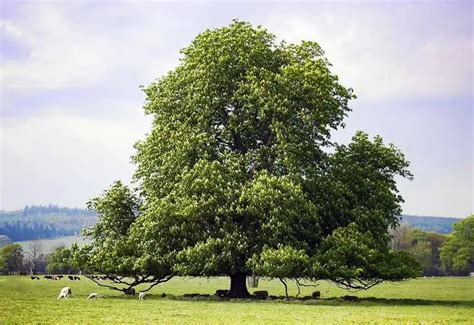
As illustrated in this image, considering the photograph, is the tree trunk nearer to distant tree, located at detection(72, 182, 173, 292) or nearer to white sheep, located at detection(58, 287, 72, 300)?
distant tree, located at detection(72, 182, 173, 292)

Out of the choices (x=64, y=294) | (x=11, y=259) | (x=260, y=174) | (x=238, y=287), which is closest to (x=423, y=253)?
(x=11, y=259)

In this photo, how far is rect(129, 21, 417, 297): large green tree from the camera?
45.9 m

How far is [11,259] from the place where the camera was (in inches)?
5276

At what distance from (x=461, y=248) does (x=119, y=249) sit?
10709cm

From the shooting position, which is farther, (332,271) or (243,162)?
(243,162)

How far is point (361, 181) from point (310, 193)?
4.33m

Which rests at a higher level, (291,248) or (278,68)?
(278,68)

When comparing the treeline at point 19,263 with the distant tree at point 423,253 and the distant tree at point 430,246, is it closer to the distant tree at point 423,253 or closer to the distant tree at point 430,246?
the distant tree at point 423,253

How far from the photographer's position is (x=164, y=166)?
50.1 meters

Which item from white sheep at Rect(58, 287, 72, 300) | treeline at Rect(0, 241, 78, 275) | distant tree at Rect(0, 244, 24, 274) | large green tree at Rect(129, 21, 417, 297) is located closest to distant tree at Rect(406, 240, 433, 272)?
treeline at Rect(0, 241, 78, 275)

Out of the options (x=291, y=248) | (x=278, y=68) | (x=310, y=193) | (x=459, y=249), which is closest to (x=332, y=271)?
(x=291, y=248)

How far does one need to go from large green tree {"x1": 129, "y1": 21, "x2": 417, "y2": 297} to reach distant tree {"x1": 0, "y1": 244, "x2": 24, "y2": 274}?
87622 mm

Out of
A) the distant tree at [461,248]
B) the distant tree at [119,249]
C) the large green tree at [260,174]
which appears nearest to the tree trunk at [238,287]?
the large green tree at [260,174]

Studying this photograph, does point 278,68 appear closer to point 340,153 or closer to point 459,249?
point 340,153
